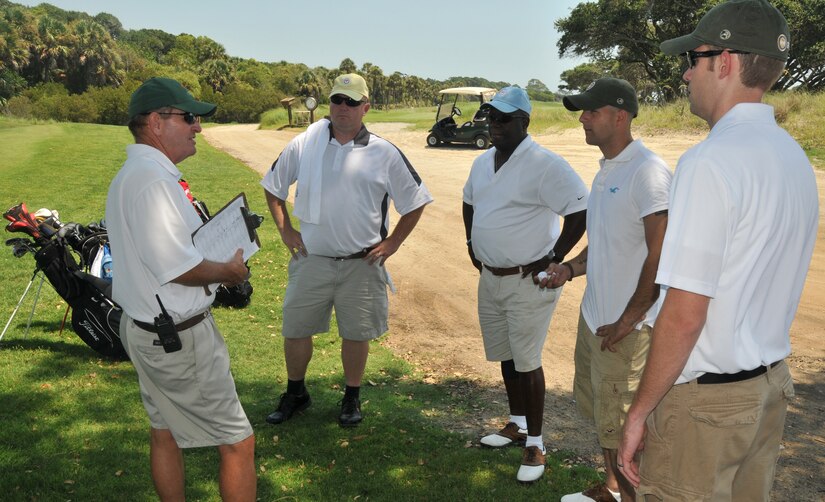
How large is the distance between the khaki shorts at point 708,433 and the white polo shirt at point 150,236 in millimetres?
2065

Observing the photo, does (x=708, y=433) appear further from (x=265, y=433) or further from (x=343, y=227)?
(x=265, y=433)

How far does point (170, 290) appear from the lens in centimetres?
319

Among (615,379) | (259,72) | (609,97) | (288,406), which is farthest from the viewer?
(259,72)

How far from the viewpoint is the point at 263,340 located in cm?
730

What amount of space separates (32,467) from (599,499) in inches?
141

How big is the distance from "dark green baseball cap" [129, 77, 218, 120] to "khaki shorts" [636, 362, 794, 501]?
248 cm

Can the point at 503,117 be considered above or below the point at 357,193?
above

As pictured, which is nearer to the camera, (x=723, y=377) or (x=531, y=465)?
(x=723, y=377)

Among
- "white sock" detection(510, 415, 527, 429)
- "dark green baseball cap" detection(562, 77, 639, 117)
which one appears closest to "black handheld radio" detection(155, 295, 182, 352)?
"dark green baseball cap" detection(562, 77, 639, 117)

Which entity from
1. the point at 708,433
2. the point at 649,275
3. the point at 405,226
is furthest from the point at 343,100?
the point at 708,433

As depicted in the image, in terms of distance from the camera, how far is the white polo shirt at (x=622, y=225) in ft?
11.4

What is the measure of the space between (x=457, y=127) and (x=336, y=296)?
78.2 ft

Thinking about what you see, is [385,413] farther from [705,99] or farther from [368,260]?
[705,99]

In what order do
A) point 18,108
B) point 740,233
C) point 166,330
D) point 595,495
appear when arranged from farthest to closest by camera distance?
point 18,108 < point 595,495 < point 166,330 < point 740,233
